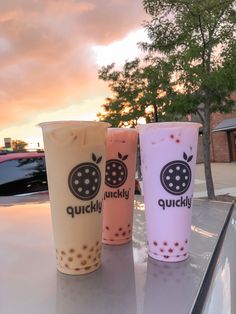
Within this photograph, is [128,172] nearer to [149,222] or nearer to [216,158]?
[149,222]

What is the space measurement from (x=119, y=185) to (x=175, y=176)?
0.27 metres

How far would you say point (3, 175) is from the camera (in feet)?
14.9

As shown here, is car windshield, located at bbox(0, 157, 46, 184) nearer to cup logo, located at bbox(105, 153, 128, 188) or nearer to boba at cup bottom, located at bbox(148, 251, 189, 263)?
cup logo, located at bbox(105, 153, 128, 188)

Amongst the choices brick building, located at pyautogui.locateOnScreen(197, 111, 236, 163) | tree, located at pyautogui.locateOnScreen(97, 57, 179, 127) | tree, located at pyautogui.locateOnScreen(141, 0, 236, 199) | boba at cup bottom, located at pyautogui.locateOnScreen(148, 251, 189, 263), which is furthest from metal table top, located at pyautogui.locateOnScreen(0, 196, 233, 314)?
brick building, located at pyautogui.locateOnScreen(197, 111, 236, 163)

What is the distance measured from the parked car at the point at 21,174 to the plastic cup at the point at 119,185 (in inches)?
132

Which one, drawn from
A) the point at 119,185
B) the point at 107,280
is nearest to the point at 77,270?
the point at 107,280

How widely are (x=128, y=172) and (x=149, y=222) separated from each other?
23cm

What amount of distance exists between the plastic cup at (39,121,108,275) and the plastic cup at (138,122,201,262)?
17 centimetres

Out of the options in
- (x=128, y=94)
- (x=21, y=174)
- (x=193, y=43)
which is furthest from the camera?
(x=128, y=94)

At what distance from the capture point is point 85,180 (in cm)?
97

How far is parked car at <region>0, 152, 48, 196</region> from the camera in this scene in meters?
4.45

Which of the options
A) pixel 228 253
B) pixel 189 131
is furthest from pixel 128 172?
pixel 228 253

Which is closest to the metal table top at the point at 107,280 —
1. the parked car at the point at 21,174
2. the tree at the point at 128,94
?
the parked car at the point at 21,174

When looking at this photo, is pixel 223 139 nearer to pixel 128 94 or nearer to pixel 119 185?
pixel 128 94
